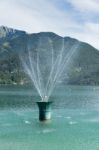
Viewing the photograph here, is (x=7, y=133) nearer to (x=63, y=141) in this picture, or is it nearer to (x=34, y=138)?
(x=34, y=138)

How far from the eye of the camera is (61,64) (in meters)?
84.8

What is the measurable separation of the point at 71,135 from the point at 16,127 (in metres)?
10.2

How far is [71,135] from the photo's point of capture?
169 feet

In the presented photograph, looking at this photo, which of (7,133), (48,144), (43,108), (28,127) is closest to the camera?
(48,144)

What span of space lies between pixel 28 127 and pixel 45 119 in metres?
6.41

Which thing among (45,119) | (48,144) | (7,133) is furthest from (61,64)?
(48,144)

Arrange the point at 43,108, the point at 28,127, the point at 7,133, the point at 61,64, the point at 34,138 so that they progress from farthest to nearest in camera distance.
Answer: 1. the point at 61,64
2. the point at 43,108
3. the point at 28,127
4. the point at 7,133
5. the point at 34,138

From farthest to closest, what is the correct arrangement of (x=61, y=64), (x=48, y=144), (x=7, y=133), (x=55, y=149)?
(x=61, y=64)
(x=7, y=133)
(x=48, y=144)
(x=55, y=149)

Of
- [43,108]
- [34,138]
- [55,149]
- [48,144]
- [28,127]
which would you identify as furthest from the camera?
[43,108]

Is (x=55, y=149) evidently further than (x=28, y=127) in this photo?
No

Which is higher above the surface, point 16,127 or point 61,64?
point 61,64

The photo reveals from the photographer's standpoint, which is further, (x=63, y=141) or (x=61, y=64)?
(x=61, y=64)

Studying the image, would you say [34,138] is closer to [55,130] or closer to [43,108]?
[55,130]

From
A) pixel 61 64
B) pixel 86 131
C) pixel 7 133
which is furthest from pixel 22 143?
pixel 61 64
